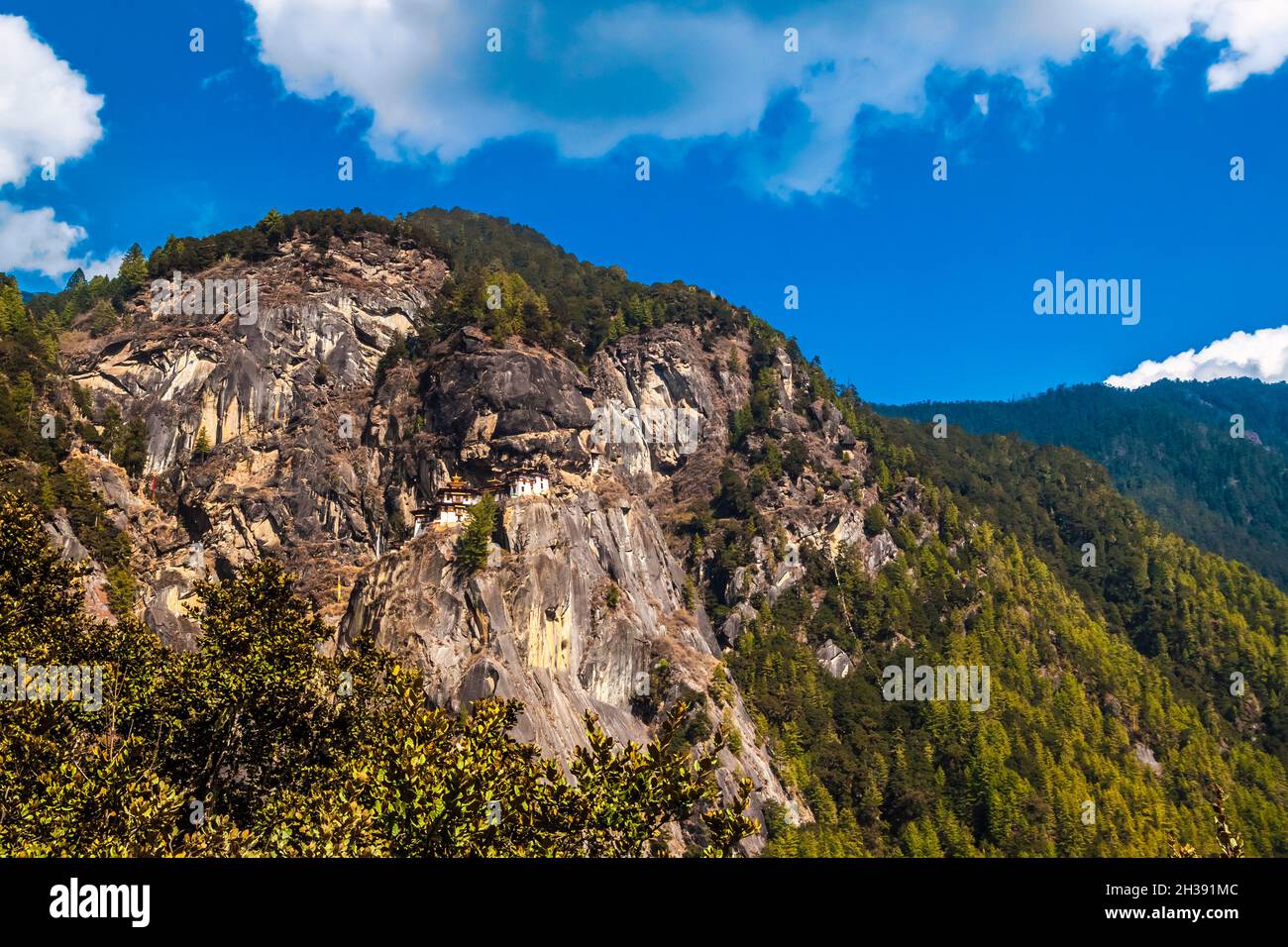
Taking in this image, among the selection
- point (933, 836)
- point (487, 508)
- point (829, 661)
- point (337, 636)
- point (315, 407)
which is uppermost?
point (315, 407)

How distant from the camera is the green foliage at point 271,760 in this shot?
15.7m

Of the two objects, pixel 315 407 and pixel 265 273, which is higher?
pixel 265 273

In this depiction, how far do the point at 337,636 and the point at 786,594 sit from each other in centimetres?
6626

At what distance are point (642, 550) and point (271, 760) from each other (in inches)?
2837

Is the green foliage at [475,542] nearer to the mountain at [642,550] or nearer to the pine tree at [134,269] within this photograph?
the mountain at [642,550]

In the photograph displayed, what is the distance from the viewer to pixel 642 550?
93.1 meters

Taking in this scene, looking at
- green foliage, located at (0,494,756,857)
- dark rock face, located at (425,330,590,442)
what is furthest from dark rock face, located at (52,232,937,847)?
green foliage, located at (0,494,756,857)

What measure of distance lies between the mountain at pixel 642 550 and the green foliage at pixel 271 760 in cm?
3832

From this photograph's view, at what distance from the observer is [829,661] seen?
116438 millimetres
